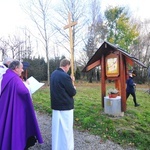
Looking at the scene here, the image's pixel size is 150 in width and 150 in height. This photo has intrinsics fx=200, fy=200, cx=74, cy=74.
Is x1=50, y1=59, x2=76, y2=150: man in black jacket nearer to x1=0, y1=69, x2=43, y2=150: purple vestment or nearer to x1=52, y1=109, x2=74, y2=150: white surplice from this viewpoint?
x1=52, y1=109, x2=74, y2=150: white surplice

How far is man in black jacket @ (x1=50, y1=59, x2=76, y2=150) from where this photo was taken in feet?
13.4

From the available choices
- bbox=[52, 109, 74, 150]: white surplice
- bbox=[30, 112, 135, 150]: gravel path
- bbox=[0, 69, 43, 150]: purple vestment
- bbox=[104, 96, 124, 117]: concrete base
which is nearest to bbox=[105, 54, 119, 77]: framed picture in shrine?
bbox=[104, 96, 124, 117]: concrete base

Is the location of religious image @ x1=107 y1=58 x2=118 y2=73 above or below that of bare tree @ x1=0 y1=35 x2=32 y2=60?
below

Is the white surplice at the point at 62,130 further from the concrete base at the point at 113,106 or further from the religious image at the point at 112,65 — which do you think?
the religious image at the point at 112,65

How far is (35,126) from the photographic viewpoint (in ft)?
12.2

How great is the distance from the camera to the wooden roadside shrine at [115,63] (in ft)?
23.9

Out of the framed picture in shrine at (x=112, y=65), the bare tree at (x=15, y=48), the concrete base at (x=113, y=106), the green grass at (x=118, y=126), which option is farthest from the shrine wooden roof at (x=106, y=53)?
the bare tree at (x=15, y=48)

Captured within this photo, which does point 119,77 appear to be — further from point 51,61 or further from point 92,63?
point 51,61

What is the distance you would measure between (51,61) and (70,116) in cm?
2507

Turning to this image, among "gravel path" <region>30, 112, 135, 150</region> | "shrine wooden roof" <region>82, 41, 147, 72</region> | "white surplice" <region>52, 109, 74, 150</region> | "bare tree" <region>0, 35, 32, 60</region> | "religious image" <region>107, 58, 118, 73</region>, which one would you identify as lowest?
"gravel path" <region>30, 112, 135, 150</region>

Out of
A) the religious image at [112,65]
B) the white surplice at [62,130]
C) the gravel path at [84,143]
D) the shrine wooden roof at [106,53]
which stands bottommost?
the gravel path at [84,143]

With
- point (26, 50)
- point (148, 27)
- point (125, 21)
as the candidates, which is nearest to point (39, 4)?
point (26, 50)

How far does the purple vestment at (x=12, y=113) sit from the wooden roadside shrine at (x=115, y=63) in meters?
4.52

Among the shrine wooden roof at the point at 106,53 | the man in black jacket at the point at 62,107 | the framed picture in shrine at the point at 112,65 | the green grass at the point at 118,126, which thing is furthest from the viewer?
the framed picture in shrine at the point at 112,65
